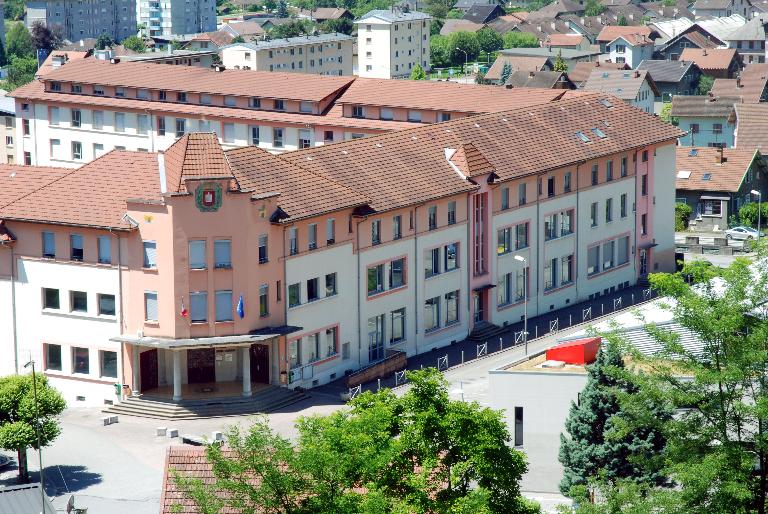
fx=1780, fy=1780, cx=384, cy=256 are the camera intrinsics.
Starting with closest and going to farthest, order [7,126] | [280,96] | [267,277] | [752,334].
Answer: [752,334] < [267,277] < [280,96] < [7,126]

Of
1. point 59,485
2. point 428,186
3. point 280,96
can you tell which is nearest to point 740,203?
point 280,96

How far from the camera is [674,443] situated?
52.4 m

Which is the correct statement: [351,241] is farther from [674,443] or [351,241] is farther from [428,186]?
[674,443]

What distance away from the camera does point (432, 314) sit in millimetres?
87500

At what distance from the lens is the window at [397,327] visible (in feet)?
279

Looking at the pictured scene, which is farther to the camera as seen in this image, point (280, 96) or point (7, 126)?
point (7, 126)

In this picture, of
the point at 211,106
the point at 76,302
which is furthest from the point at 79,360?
the point at 211,106

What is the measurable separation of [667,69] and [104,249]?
12657 centimetres

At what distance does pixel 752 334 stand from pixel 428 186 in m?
35.6

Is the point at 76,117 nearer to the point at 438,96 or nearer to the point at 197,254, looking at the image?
the point at 438,96

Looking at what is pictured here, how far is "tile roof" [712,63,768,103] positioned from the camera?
17138 cm

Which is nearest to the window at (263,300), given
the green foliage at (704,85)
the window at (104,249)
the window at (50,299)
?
the window at (104,249)

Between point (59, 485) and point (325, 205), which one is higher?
point (325, 205)

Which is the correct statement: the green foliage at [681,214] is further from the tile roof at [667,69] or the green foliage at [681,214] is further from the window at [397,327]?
the tile roof at [667,69]
